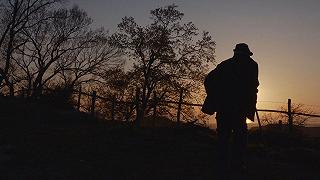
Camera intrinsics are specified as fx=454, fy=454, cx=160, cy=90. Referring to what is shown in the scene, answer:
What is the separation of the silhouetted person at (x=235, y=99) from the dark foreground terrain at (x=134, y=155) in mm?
516

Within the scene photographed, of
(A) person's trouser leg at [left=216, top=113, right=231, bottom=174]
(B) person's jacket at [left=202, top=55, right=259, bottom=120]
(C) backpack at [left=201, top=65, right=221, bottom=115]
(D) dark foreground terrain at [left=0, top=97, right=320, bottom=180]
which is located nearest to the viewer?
(A) person's trouser leg at [left=216, top=113, right=231, bottom=174]

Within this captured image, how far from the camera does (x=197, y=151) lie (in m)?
9.30

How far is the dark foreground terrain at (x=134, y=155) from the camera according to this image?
24.2ft

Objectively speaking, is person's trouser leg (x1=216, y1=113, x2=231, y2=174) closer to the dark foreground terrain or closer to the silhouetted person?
the silhouetted person

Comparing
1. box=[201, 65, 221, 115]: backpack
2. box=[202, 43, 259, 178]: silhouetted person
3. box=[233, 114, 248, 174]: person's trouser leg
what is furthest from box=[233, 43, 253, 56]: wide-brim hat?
box=[233, 114, 248, 174]: person's trouser leg

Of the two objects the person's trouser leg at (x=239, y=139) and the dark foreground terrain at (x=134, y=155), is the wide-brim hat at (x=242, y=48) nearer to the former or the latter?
the person's trouser leg at (x=239, y=139)

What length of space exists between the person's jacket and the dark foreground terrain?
1.11 meters

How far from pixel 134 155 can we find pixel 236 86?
8.77 feet

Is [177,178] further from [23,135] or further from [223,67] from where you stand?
[23,135]

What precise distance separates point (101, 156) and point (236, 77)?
3.08 metres

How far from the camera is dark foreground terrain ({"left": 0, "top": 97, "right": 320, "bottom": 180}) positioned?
7391 millimetres


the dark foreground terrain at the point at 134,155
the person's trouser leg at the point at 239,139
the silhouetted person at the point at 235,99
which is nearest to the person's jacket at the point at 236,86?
the silhouetted person at the point at 235,99

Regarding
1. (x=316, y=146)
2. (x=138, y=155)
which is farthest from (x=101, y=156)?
(x=316, y=146)

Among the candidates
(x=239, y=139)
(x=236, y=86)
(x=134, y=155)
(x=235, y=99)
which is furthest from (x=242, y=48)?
(x=134, y=155)
